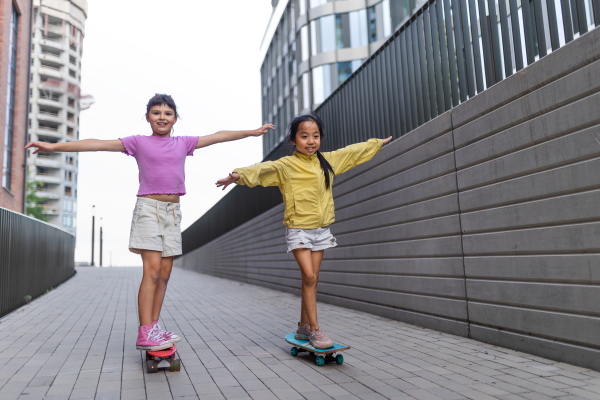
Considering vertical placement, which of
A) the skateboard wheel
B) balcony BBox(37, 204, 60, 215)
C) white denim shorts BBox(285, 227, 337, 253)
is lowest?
the skateboard wheel

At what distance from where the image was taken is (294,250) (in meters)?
4.32

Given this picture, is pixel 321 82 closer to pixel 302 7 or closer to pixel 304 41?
pixel 304 41

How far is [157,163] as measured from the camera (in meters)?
4.12

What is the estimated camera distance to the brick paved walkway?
10.5 ft

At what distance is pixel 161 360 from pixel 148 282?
25.0 inches

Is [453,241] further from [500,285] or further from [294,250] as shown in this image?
[294,250]

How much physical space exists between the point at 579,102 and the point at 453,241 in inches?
78.8

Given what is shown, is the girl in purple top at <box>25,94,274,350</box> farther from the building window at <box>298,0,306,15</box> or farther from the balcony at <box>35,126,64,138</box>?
the balcony at <box>35,126,64,138</box>

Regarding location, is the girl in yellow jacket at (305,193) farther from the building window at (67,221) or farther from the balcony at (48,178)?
the building window at (67,221)

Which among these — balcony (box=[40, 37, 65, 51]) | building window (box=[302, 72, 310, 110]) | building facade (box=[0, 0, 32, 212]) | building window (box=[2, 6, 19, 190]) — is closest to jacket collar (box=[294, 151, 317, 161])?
building facade (box=[0, 0, 32, 212])

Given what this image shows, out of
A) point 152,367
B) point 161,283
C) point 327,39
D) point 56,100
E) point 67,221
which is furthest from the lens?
point 67,221

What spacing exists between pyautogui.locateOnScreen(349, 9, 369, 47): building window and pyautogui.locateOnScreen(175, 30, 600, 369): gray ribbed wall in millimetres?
25345

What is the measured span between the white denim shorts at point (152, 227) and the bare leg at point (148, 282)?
0.08 m

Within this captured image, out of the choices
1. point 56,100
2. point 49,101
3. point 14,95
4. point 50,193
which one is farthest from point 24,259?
point 56,100
